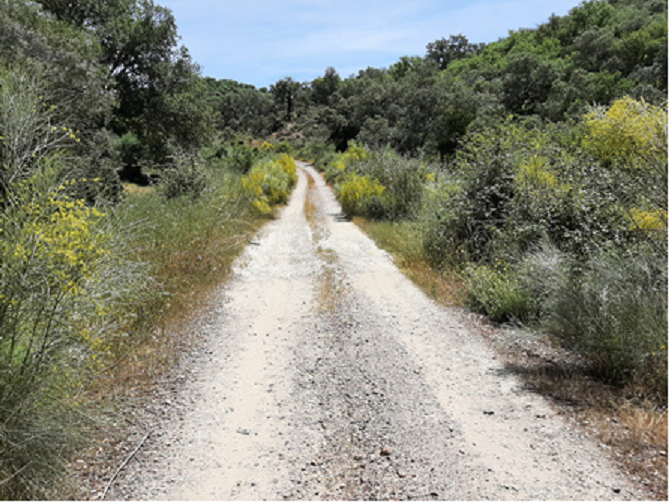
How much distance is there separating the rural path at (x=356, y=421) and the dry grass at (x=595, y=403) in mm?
151

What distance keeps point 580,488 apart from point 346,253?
9.07 metres

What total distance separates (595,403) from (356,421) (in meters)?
2.18

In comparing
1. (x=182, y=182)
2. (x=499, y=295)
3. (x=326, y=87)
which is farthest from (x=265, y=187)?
(x=326, y=87)

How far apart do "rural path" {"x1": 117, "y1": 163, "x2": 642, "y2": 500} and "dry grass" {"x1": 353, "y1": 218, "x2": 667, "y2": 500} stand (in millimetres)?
151

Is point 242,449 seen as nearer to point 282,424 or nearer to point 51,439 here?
point 282,424

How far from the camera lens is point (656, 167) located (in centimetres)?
442

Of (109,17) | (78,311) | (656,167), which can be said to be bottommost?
(78,311)

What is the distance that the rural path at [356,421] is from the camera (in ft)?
10.6

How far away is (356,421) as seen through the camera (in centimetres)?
414

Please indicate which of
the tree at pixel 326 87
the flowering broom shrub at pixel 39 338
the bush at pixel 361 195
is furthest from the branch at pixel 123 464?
the tree at pixel 326 87

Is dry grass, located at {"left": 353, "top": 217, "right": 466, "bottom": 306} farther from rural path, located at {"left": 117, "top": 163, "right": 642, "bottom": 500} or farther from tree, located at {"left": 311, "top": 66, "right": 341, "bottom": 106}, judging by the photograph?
tree, located at {"left": 311, "top": 66, "right": 341, "bottom": 106}

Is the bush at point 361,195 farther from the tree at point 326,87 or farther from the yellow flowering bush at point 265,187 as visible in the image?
the tree at point 326,87

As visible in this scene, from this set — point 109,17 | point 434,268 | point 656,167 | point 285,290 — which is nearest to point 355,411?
point 656,167

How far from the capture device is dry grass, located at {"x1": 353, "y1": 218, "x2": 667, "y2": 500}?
3.26 metres
